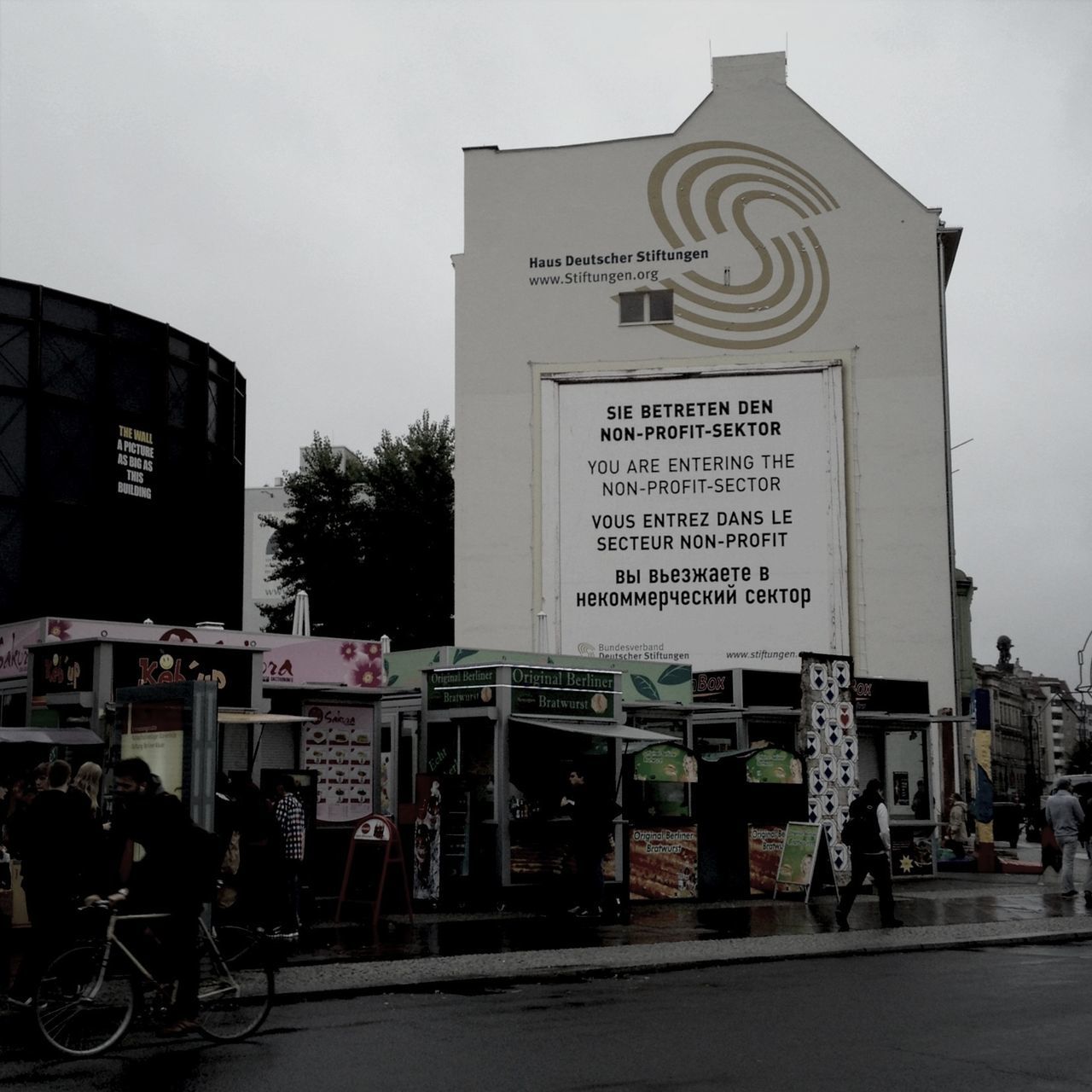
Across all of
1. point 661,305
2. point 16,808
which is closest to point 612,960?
point 16,808

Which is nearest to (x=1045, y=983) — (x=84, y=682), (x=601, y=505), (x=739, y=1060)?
(x=739, y=1060)

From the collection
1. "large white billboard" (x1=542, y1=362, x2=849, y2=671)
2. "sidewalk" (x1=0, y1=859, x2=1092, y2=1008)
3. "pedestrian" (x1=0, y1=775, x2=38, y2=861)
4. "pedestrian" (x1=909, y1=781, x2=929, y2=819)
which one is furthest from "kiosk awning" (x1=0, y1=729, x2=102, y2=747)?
"large white billboard" (x1=542, y1=362, x2=849, y2=671)

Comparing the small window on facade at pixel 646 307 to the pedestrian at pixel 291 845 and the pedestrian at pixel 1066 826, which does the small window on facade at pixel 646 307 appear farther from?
the pedestrian at pixel 291 845

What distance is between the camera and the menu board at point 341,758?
22.0 m

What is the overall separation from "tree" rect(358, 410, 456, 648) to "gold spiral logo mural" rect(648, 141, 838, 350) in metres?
15.2

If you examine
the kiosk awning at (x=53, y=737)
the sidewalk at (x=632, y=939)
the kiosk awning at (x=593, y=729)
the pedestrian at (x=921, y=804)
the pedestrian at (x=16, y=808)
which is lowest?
the sidewalk at (x=632, y=939)

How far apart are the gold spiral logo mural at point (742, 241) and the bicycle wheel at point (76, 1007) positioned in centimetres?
3236

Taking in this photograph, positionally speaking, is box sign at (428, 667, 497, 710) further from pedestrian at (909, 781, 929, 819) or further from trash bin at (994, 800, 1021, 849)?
trash bin at (994, 800, 1021, 849)

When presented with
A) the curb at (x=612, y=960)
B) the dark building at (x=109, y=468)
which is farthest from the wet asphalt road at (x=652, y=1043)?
the dark building at (x=109, y=468)

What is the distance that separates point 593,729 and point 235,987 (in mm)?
10694

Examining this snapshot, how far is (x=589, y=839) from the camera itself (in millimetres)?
19172

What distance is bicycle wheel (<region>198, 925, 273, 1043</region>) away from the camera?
10.2 metres

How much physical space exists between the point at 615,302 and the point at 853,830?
24.4m

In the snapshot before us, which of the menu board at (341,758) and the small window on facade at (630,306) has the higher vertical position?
the small window on facade at (630,306)
